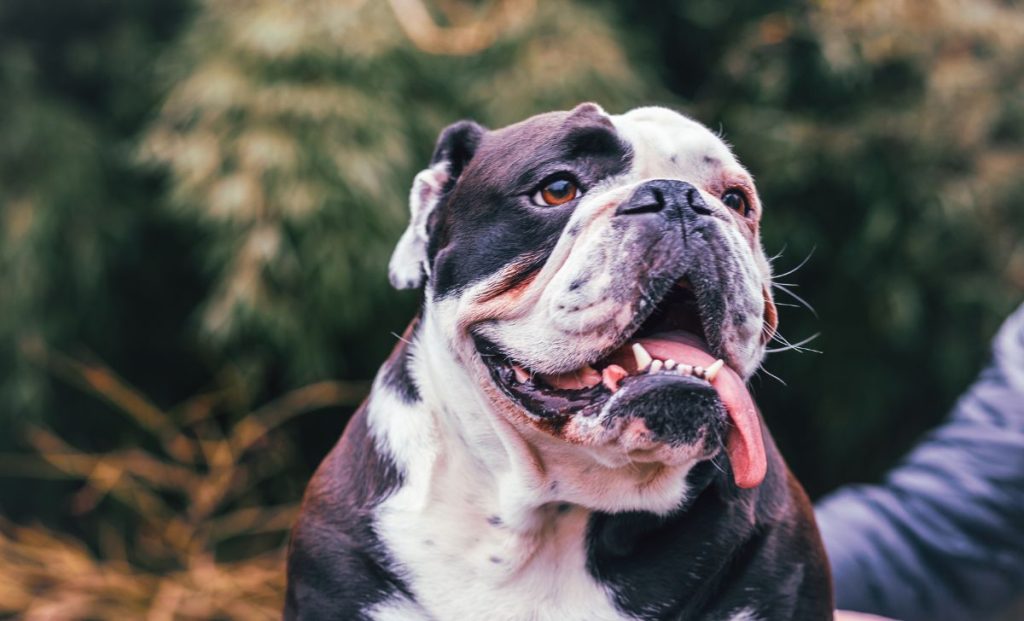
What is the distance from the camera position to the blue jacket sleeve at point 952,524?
78.2 inches

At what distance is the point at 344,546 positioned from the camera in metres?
1.27

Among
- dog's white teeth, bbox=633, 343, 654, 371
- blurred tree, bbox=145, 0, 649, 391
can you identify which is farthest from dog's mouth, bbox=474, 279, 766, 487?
blurred tree, bbox=145, 0, 649, 391

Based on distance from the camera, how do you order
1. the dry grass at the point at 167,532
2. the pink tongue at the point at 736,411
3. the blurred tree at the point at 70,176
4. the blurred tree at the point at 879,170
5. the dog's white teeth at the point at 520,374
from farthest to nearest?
the blurred tree at the point at 70,176 < the blurred tree at the point at 879,170 < the dry grass at the point at 167,532 < the dog's white teeth at the point at 520,374 < the pink tongue at the point at 736,411

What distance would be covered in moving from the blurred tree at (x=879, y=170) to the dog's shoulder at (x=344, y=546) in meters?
2.73

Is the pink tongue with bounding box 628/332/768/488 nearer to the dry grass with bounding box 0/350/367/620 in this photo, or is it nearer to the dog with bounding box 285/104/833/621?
the dog with bounding box 285/104/833/621

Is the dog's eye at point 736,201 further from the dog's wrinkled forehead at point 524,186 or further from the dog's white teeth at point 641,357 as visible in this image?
the dog's white teeth at point 641,357

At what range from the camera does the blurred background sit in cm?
359

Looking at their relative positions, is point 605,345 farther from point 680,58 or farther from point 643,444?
point 680,58

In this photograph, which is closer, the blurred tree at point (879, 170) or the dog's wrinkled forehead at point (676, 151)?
the dog's wrinkled forehead at point (676, 151)

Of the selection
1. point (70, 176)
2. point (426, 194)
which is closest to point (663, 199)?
point (426, 194)

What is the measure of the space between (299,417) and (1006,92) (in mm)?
3090

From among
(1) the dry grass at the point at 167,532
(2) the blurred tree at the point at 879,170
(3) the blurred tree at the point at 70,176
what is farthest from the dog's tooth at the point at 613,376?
(3) the blurred tree at the point at 70,176

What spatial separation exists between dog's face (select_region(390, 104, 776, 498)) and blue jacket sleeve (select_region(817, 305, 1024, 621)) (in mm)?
896

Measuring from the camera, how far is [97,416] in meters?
4.78
